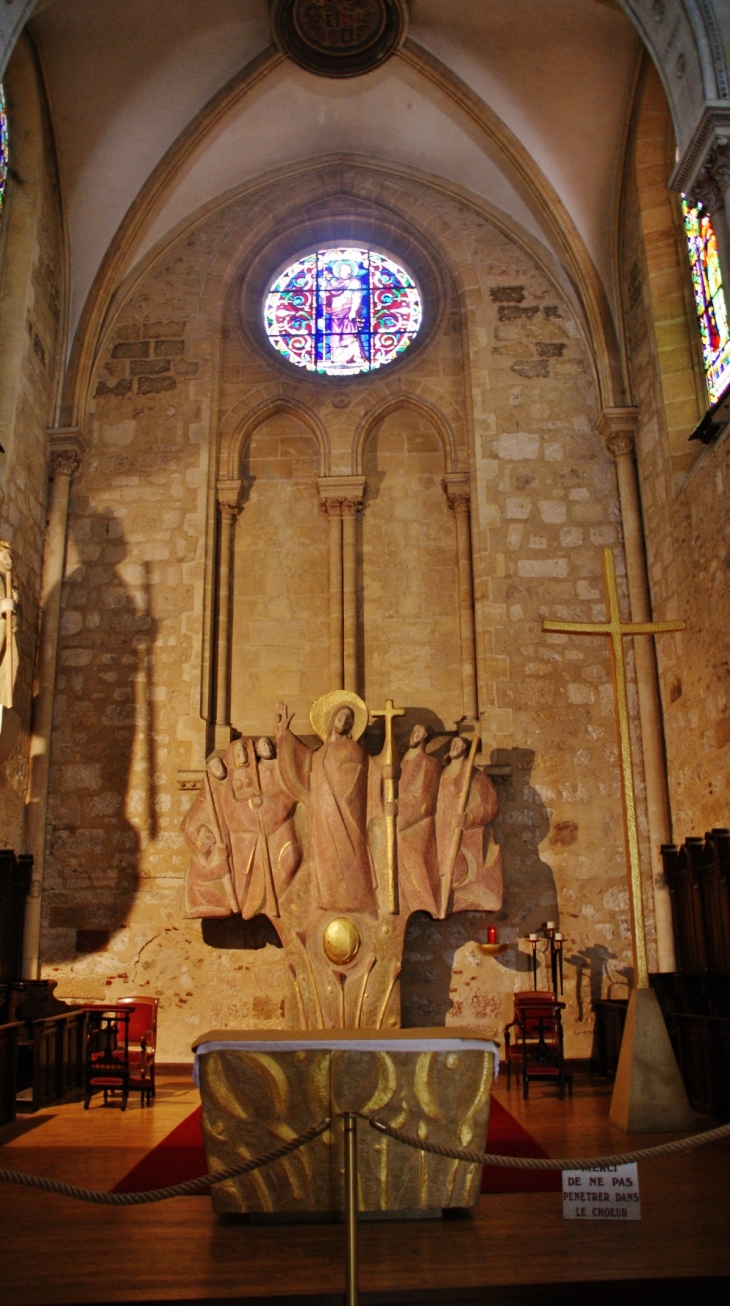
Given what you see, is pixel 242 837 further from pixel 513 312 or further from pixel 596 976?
pixel 513 312

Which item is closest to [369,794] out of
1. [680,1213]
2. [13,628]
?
[13,628]

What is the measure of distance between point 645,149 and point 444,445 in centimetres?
368

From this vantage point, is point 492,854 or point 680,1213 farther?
point 492,854

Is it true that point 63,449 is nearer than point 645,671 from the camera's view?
No

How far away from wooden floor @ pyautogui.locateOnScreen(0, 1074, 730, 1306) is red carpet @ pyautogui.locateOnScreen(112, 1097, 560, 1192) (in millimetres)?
160

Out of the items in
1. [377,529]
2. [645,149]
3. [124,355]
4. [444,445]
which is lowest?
[377,529]

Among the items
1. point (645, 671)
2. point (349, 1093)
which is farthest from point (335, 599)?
point (349, 1093)

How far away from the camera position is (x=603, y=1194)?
4531 mm

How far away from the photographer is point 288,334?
13.1m

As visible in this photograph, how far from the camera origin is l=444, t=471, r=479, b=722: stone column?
11344 mm

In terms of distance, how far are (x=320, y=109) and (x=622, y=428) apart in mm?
5206

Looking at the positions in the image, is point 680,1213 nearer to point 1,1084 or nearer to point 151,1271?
point 151,1271

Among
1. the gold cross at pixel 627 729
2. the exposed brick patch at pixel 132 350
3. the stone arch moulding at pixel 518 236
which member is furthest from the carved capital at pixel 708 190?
the exposed brick patch at pixel 132 350

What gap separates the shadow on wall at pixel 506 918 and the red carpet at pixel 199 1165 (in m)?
3.10
